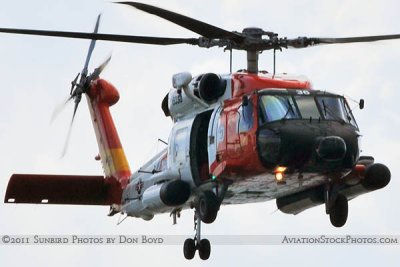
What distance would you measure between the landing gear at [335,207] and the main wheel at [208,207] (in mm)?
2153

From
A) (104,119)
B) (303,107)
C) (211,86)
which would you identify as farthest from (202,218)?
(104,119)

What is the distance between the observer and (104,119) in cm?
3431

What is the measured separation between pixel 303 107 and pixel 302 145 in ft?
3.38

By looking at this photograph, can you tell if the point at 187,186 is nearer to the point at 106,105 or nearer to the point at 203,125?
the point at 203,125

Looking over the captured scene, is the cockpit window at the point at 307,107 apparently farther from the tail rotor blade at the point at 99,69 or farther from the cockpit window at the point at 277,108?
the tail rotor blade at the point at 99,69

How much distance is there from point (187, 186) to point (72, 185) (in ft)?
14.6

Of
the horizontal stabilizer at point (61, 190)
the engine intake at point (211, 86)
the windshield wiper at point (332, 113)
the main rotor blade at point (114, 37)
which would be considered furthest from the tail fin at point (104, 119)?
the windshield wiper at point (332, 113)

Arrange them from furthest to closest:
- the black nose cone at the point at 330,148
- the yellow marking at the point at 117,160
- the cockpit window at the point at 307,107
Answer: the yellow marking at the point at 117,160
the cockpit window at the point at 307,107
the black nose cone at the point at 330,148

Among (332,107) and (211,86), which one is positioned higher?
(211,86)

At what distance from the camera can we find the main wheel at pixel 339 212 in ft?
91.5

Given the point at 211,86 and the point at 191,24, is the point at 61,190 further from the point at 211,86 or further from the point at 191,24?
the point at 191,24

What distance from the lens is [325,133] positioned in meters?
26.1

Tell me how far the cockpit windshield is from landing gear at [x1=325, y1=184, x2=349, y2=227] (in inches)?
57.6

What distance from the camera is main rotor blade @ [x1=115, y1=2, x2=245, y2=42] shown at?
1006 inches
